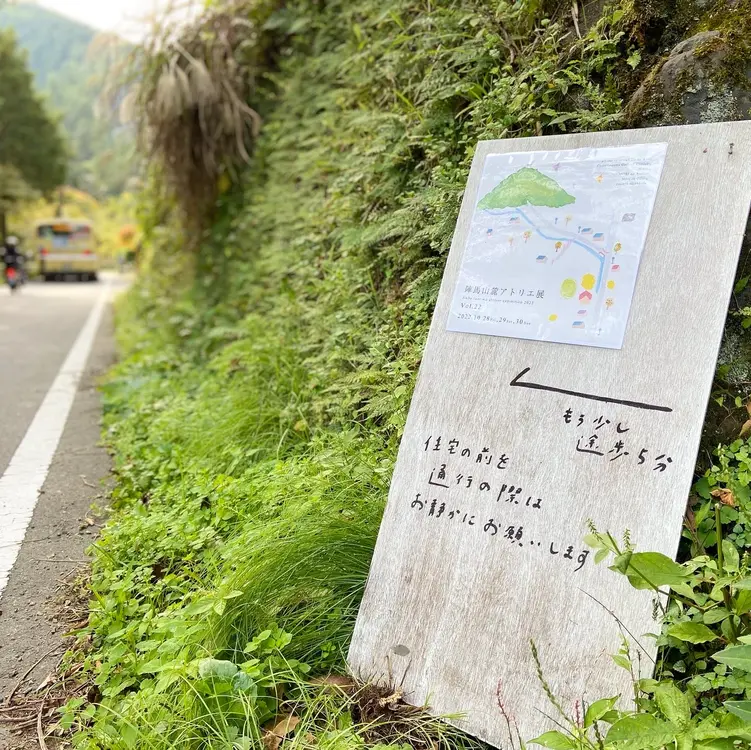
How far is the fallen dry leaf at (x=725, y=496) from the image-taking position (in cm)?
215

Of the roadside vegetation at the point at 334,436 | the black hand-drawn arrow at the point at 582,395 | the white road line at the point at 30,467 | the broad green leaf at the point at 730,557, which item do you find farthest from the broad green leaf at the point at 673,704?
the white road line at the point at 30,467

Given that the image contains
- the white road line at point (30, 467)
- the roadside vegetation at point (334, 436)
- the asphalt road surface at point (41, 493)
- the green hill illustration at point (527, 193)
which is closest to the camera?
the roadside vegetation at point (334, 436)

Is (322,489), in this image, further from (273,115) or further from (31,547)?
(273,115)

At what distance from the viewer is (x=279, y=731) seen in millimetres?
2148

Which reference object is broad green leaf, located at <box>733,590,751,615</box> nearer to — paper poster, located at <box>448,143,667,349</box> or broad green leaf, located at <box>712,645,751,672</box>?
broad green leaf, located at <box>712,645,751,672</box>

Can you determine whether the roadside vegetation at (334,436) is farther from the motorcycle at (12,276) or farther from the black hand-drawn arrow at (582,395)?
the motorcycle at (12,276)

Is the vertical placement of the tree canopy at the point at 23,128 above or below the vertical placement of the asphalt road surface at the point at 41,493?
above

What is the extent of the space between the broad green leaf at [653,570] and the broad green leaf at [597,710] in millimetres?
314

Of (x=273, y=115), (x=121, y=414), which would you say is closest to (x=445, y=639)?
(x=121, y=414)

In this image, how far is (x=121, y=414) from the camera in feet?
18.0

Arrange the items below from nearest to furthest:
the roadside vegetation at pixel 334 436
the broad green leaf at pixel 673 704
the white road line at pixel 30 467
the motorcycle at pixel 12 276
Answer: the broad green leaf at pixel 673 704 → the roadside vegetation at pixel 334 436 → the white road line at pixel 30 467 → the motorcycle at pixel 12 276

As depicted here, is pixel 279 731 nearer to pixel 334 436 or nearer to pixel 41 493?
pixel 334 436

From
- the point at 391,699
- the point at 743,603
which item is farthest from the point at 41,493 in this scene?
the point at 743,603

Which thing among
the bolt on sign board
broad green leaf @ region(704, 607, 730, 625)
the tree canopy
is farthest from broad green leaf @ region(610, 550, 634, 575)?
the tree canopy
